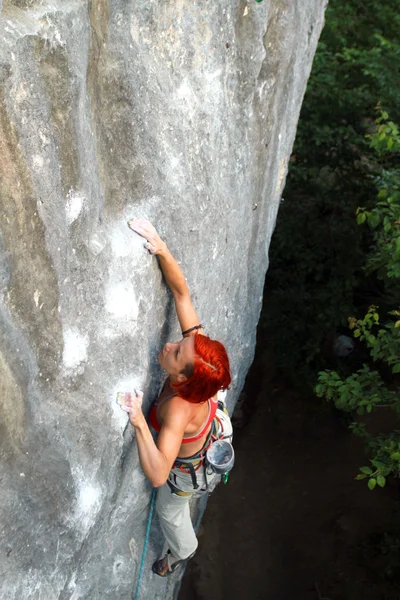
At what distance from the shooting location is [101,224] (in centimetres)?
276

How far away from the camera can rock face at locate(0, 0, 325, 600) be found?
2.28 m

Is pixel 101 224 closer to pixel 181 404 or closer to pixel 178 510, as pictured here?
pixel 181 404

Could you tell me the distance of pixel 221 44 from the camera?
343cm

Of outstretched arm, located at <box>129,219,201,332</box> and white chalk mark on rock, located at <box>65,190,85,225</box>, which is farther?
outstretched arm, located at <box>129,219,201,332</box>

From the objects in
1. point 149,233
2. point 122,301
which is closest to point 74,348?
point 122,301

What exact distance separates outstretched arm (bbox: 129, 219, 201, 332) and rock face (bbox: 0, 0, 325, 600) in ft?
0.17

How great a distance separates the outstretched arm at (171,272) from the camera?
2976 mm

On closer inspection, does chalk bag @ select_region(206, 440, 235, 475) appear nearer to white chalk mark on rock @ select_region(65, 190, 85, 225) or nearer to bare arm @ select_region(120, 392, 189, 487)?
bare arm @ select_region(120, 392, 189, 487)

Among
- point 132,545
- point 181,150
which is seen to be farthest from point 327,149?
point 132,545

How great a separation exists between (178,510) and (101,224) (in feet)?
5.91

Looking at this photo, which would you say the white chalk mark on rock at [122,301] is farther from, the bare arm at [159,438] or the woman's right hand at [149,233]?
the bare arm at [159,438]

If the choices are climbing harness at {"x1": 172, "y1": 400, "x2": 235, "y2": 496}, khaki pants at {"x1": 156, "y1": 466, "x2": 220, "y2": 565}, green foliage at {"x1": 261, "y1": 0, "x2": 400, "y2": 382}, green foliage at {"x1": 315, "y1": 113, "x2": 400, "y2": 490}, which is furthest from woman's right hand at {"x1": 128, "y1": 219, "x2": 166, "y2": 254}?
green foliage at {"x1": 261, "y1": 0, "x2": 400, "y2": 382}

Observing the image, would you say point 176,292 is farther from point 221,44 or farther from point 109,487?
point 221,44

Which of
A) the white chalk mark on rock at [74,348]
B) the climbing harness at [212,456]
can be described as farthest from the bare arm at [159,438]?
the climbing harness at [212,456]
